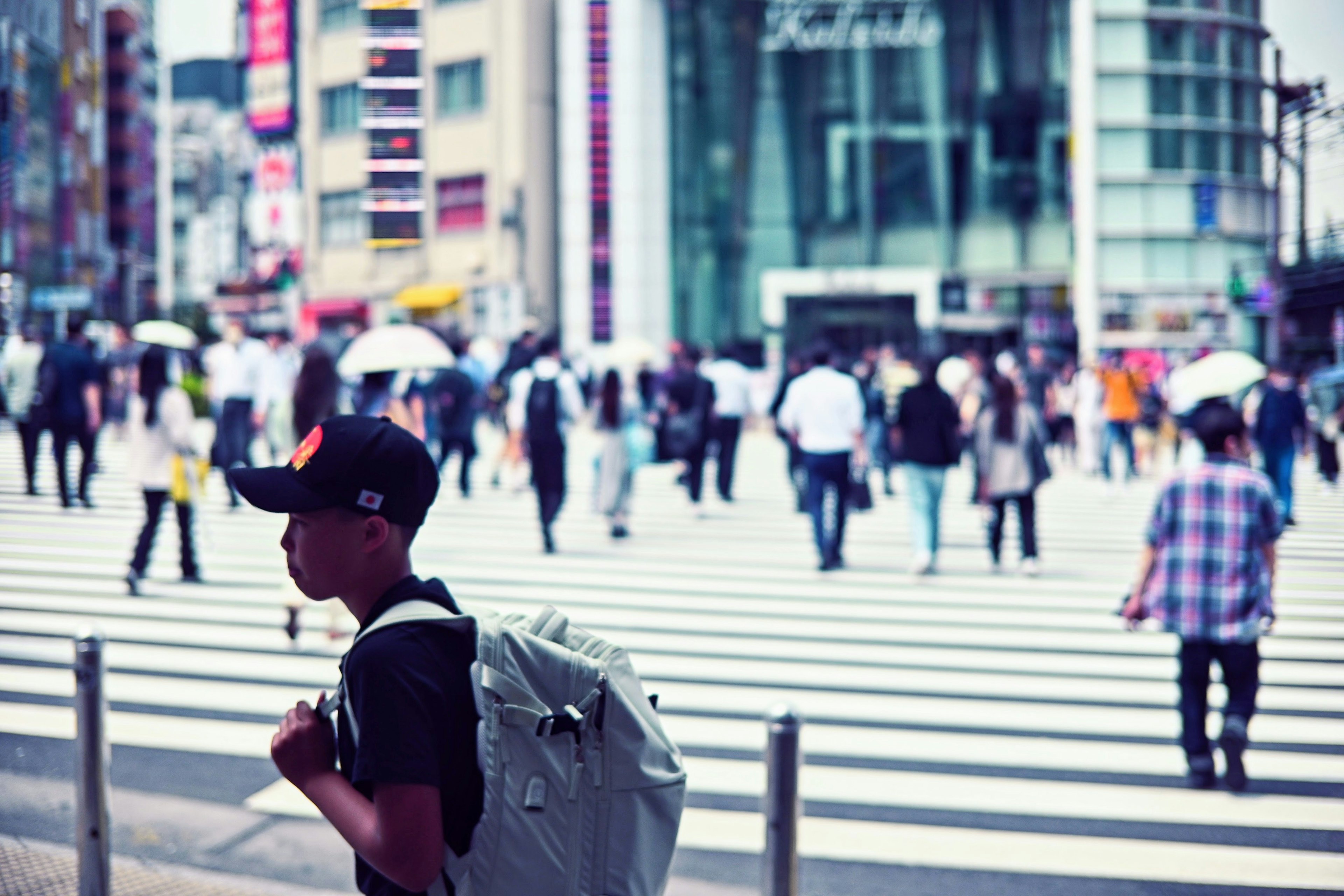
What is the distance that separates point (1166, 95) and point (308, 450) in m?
46.8

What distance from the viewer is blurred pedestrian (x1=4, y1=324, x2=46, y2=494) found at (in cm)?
1567

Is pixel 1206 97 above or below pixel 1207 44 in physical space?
below

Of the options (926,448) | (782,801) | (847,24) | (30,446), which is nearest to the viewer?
(782,801)

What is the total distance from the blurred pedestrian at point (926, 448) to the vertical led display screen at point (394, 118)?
36.4m

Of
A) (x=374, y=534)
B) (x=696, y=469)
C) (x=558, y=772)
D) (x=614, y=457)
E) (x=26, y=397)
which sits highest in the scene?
(x=26, y=397)

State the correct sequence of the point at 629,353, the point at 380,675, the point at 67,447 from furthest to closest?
1. the point at 629,353
2. the point at 67,447
3. the point at 380,675

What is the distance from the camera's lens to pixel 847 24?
44125 mm

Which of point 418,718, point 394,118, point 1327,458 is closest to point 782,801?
point 418,718

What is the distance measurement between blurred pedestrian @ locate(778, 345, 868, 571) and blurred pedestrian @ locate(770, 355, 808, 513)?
1418 mm

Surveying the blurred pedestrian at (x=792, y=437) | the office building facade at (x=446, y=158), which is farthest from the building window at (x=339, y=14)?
the blurred pedestrian at (x=792, y=437)

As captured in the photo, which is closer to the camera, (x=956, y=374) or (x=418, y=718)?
(x=418, y=718)

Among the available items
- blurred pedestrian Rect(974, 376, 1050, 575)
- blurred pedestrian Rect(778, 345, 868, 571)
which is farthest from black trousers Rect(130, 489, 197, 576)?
blurred pedestrian Rect(974, 376, 1050, 575)

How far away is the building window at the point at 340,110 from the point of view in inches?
1845

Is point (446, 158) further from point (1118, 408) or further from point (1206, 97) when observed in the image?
point (1118, 408)
